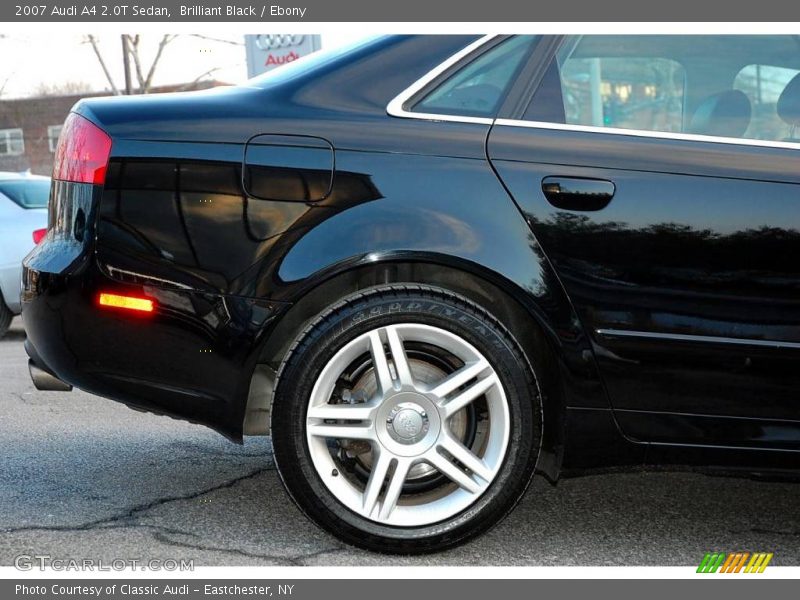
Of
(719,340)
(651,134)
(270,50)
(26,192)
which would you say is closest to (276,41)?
(270,50)

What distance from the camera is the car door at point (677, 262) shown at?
279cm

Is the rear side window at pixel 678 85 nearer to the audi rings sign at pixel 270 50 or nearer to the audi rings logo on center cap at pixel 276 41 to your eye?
the audi rings logo on center cap at pixel 276 41

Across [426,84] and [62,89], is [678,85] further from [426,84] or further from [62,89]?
[62,89]

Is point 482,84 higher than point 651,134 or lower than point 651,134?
higher

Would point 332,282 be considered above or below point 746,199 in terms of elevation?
below

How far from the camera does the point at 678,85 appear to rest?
3.00m

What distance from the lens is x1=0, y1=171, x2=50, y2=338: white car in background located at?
26.8 feet

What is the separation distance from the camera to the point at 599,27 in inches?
119

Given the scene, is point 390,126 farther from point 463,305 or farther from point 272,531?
point 272,531

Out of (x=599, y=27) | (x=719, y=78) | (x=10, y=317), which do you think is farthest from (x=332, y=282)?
(x=10, y=317)

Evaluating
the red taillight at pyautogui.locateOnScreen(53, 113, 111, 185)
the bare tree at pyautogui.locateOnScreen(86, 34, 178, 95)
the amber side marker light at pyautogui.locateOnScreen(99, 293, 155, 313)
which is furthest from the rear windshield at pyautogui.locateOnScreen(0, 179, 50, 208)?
the bare tree at pyautogui.locateOnScreen(86, 34, 178, 95)

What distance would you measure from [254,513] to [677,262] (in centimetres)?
154

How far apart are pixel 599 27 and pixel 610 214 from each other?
0.61 meters

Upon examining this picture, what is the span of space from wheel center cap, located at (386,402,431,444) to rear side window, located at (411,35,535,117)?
2.78 ft
